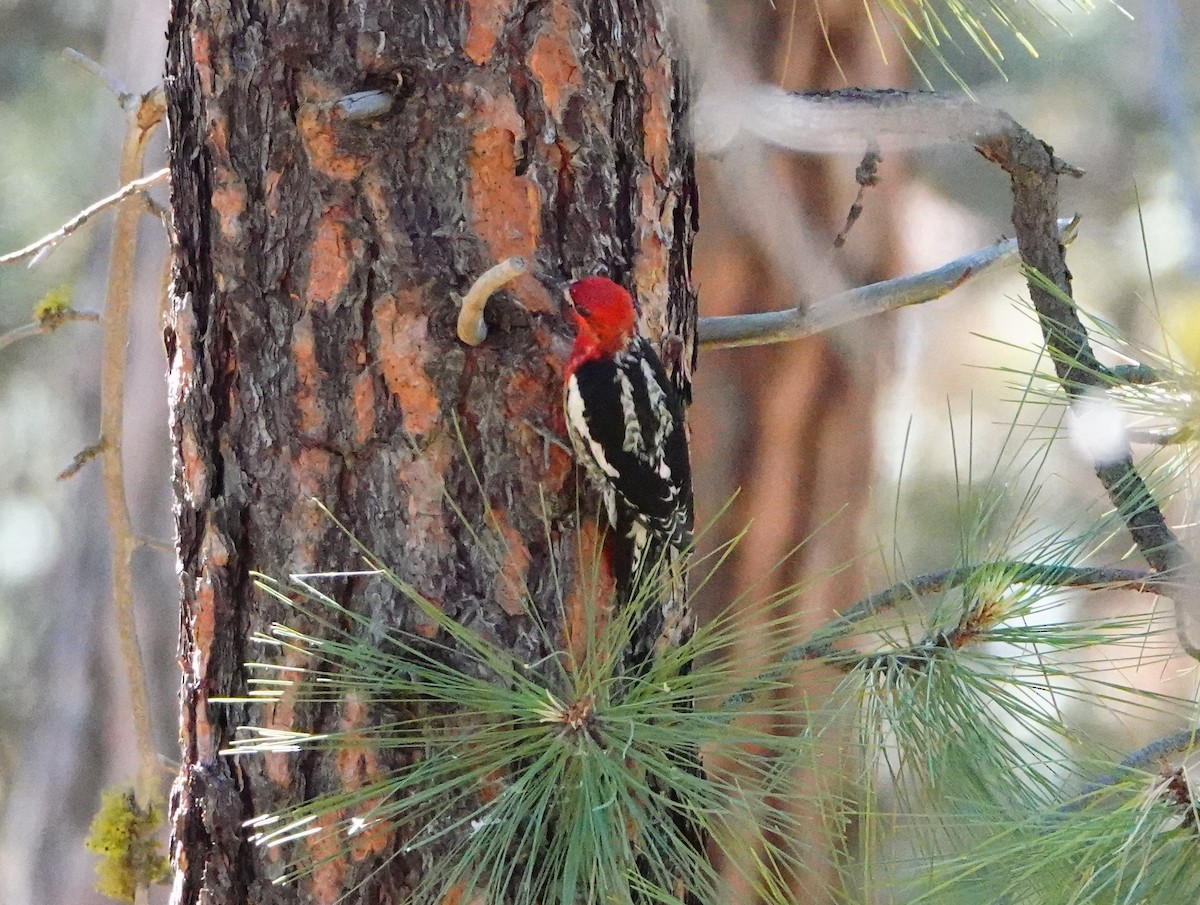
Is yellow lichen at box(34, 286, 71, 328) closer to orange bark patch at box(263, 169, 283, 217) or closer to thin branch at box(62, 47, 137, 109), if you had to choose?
thin branch at box(62, 47, 137, 109)

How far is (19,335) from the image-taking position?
215 cm

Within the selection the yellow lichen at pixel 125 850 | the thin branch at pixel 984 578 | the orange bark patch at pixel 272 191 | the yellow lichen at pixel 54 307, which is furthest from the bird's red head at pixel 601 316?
the yellow lichen at pixel 125 850

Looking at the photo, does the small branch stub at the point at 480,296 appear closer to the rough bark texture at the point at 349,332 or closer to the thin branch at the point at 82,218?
the rough bark texture at the point at 349,332

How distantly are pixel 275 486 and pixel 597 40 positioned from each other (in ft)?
Answer: 2.78

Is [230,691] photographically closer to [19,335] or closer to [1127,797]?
[19,335]

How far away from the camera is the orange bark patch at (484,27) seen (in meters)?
1.82

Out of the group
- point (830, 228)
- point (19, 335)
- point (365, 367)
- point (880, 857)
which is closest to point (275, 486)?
point (365, 367)

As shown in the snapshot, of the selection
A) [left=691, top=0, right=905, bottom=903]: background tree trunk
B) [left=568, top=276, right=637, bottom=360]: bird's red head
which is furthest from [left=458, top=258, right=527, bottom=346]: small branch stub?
[left=691, top=0, right=905, bottom=903]: background tree trunk

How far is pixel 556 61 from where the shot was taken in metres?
1.86

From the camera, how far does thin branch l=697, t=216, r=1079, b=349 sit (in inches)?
93.2

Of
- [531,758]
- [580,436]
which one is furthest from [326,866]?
[580,436]

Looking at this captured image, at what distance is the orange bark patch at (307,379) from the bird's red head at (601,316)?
0.39 m

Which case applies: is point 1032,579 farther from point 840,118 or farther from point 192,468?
point 192,468

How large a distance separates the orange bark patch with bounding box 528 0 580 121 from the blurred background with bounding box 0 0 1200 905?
0.47 meters
